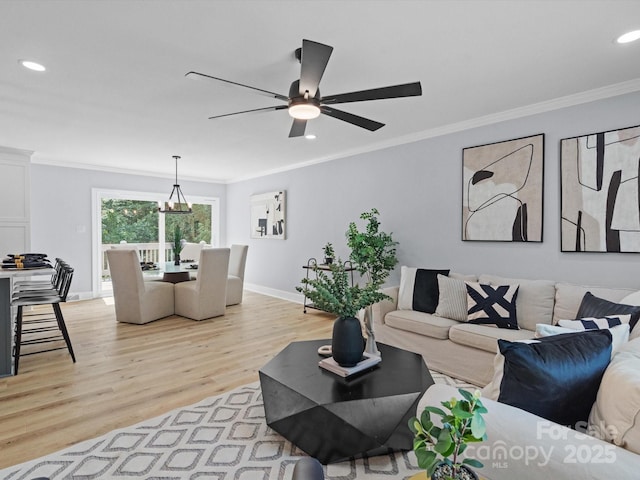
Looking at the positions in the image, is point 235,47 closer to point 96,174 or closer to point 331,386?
point 331,386

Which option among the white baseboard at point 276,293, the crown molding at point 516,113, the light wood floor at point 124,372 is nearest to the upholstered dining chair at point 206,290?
the light wood floor at point 124,372

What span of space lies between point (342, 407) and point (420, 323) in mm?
1714

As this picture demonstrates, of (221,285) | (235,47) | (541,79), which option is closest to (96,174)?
(221,285)

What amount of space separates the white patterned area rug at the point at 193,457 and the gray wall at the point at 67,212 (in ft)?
16.7

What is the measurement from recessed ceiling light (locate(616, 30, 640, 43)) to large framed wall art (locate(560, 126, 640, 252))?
36.4 inches

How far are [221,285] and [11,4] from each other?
3.86 m

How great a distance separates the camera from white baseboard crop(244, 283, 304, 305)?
244 inches

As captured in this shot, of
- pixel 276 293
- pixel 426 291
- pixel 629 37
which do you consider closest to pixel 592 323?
pixel 426 291

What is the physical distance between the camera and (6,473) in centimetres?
182

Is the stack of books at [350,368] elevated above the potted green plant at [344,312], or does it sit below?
below

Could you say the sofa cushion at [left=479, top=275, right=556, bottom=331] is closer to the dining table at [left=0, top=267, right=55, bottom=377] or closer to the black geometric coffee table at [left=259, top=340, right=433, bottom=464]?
the black geometric coffee table at [left=259, top=340, right=433, bottom=464]

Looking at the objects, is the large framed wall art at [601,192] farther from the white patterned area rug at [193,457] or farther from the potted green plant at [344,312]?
the white patterned area rug at [193,457]

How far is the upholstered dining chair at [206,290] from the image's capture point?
4.95m

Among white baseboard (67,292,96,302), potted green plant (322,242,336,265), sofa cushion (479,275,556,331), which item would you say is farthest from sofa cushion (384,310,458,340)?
white baseboard (67,292,96,302)
